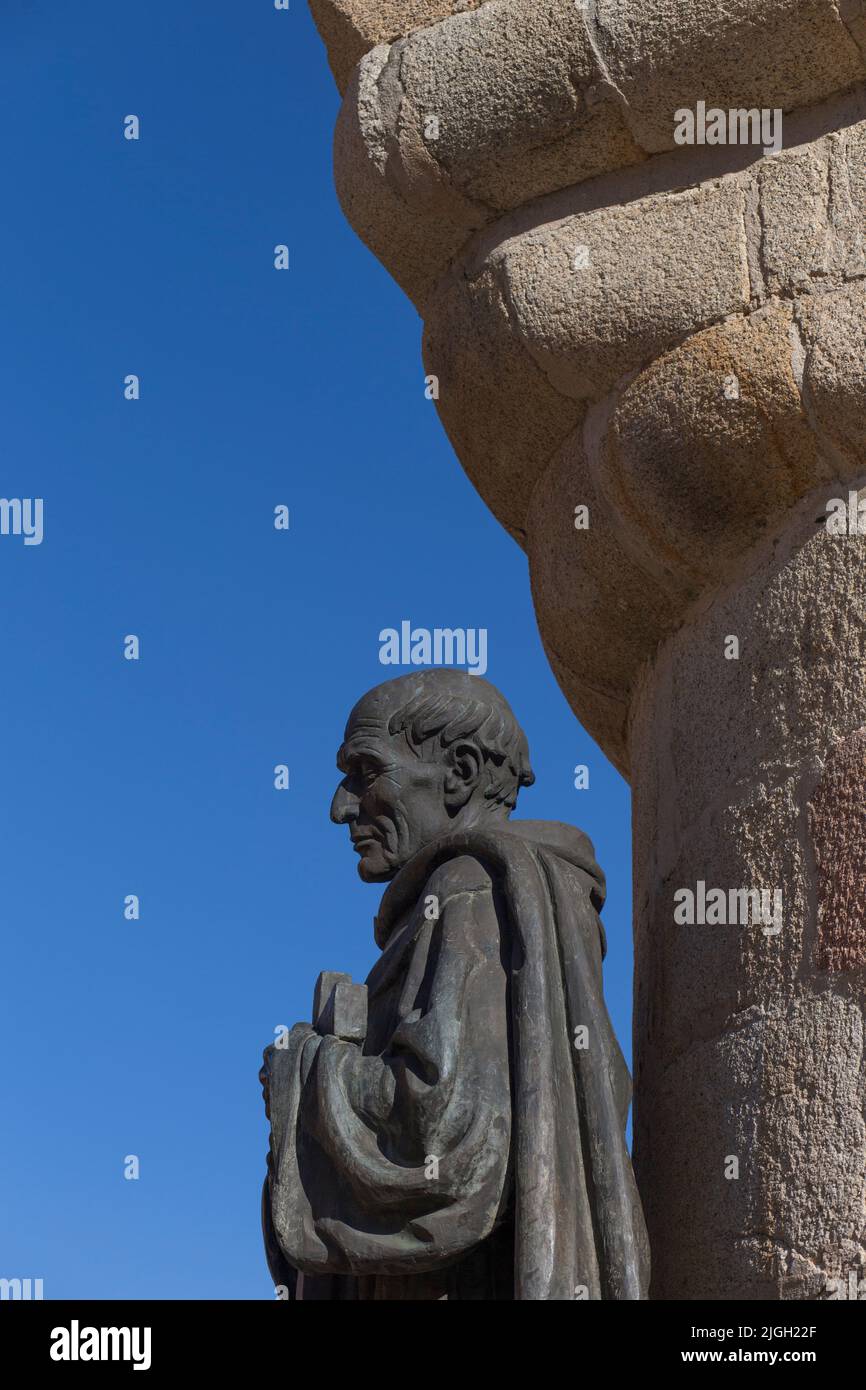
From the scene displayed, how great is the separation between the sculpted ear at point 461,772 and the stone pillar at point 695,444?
0.34 meters

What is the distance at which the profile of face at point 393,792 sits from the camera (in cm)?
372

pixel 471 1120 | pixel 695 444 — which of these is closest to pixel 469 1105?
pixel 471 1120

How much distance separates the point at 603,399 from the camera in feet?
12.2

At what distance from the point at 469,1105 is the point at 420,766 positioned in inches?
30.0

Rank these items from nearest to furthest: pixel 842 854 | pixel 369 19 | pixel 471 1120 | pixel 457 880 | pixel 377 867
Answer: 1. pixel 471 1120
2. pixel 842 854
3. pixel 457 880
4. pixel 377 867
5. pixel 369 19

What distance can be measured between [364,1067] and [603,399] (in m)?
1.27

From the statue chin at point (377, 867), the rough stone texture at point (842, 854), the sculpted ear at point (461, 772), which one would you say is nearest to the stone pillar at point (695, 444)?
the rough stone texture at point (842, 854)

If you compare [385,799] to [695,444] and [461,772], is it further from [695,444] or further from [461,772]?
[695,444]

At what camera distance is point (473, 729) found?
3.79 m

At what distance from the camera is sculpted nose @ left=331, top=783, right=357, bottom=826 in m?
3.77

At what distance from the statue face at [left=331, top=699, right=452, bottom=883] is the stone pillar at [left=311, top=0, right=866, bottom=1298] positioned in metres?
0.43

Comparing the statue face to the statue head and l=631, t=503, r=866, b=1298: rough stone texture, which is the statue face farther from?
l=631, t=503, r=866, b=1298: rough stone texture

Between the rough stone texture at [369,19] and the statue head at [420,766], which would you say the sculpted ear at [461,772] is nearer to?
the statue head at [420,766]

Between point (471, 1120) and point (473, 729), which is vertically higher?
point (473, 729)
